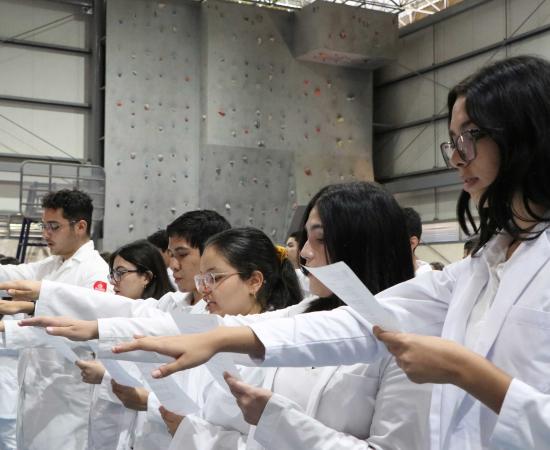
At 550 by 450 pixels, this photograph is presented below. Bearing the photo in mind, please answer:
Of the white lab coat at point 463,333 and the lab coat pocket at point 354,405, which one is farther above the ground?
the white lab coat at point 463,333

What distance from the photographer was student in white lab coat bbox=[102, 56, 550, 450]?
4.20 ft

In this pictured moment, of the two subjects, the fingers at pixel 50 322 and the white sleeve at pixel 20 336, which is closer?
the fingers at pixel 50 322

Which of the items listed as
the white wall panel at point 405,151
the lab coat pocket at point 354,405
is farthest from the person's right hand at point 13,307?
the white wall panel at point 405,151

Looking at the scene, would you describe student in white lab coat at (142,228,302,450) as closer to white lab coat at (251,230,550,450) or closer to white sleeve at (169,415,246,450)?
white sleeve at (169,415,246,450)

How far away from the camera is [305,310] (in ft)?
6.91

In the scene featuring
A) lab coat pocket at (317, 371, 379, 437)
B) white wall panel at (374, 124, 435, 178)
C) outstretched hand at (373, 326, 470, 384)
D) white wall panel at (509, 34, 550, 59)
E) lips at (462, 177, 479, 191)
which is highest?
white wall panel at (509, 34, 550, 59)

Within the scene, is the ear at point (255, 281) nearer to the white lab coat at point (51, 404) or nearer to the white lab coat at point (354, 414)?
the white lab coat at point (354, 414)

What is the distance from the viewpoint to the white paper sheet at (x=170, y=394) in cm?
206

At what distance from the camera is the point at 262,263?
9.27ft

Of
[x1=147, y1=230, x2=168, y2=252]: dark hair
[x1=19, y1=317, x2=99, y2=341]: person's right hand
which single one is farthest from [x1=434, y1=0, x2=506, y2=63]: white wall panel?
[x1=19, y1=317, x2=99, y2=341]: person's right hand

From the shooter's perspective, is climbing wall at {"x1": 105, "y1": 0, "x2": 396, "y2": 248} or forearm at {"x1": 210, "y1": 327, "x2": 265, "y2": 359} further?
climbing wall at {"x1": 105, "y1": 0, "x2": 396, "y2": 248}

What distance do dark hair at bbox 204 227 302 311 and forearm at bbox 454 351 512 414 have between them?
1.53 m

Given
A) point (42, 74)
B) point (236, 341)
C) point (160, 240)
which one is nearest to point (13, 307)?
point (236, 341)

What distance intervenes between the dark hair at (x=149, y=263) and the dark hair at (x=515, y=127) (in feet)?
8.35
